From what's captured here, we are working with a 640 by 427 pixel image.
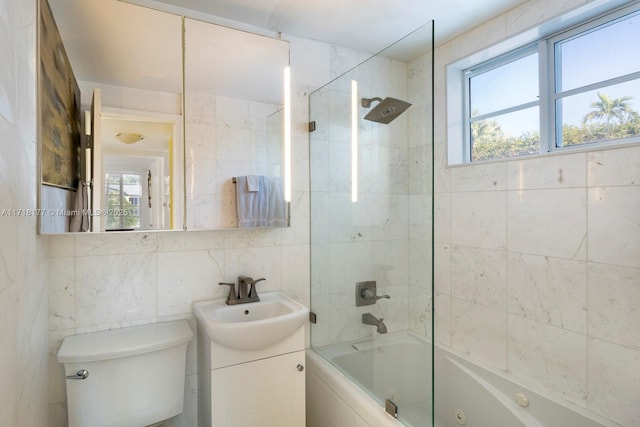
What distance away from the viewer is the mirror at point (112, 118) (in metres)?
1.29

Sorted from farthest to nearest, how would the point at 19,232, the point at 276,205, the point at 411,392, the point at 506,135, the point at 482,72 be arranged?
the point at 482,72 < the point at 506,135 < the point at 276,205 < the point at 411,392 < the point at 19,232

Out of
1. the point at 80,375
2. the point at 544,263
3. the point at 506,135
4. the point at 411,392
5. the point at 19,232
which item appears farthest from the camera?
the point at 506,135

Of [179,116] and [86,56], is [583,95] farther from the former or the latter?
[86,56]

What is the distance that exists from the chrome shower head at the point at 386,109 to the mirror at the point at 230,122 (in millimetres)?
554

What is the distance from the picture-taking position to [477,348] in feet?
6.39

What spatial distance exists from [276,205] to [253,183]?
184mm

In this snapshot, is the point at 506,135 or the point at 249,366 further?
the point at 506,135

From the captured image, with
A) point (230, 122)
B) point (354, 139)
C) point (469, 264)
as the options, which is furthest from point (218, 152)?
point (469, 264)

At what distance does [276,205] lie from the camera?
1.87 m

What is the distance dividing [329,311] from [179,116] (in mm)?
1342

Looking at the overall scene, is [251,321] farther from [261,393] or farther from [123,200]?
[123,200]

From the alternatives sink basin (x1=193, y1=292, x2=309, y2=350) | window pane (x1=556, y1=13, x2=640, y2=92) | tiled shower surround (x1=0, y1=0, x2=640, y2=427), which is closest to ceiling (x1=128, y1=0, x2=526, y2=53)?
tiled shower surround (x1=0, y1=0, x2=640, y2=427)

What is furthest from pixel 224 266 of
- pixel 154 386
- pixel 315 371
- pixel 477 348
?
pixel 477 348

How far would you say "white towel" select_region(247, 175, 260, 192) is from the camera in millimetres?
1777
